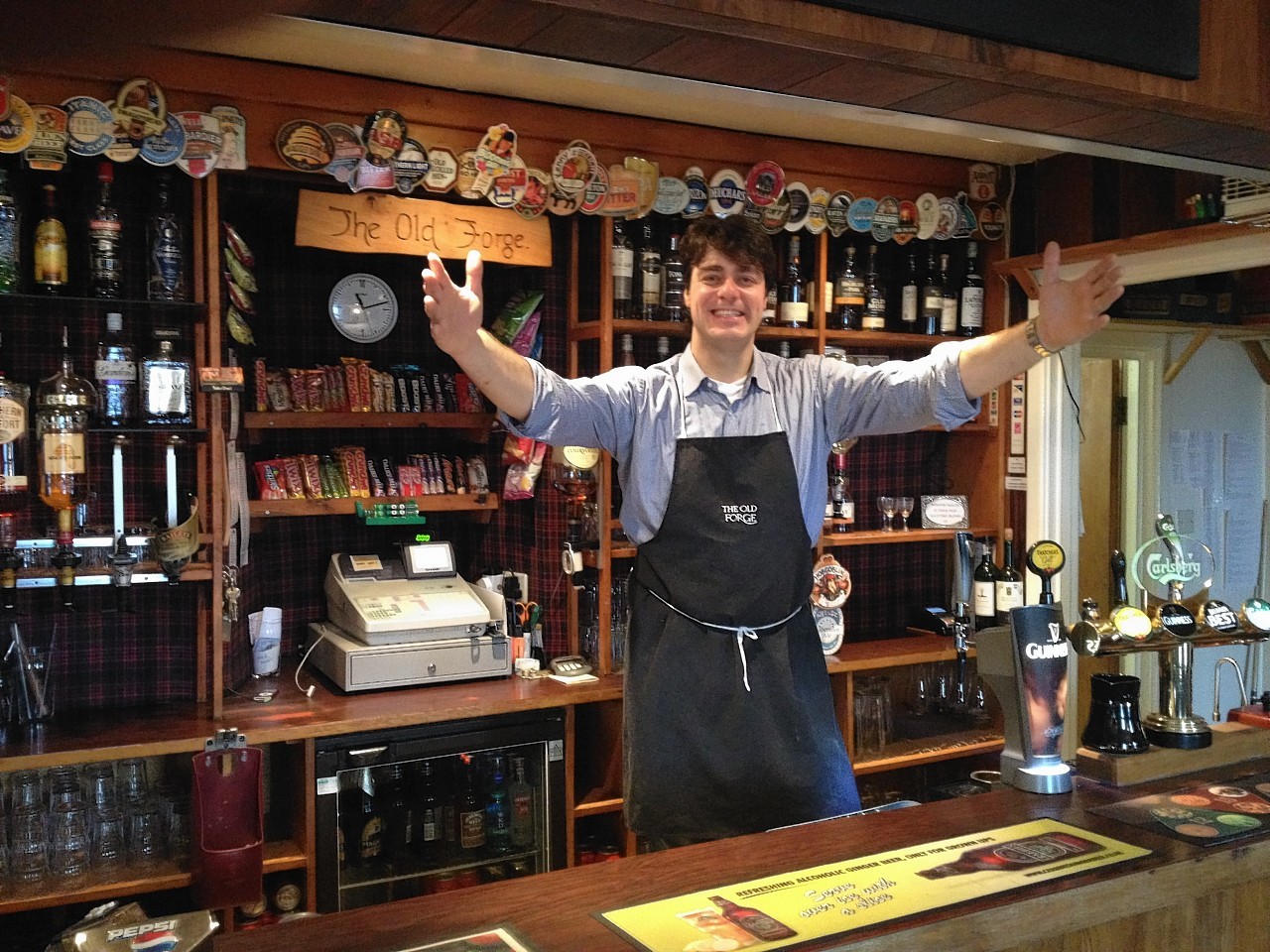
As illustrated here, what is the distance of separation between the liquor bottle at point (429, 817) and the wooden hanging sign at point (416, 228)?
158 cm

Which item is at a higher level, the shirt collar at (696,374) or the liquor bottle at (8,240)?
the liquor bottle at (8,240)

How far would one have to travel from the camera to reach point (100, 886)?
2.86m

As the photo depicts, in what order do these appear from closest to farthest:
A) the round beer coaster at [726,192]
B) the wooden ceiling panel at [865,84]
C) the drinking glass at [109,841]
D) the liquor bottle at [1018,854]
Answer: the wooden ceiling panel at [865,84] < the liquor bottle at [1018,854] < the drinking glass at [109,841] < the round beer coaster at [726,192]

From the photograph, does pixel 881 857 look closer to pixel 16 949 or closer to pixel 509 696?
pixel 509 696

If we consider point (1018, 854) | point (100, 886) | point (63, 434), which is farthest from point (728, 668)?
point (63, 434)

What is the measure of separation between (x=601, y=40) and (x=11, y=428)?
7.62 feet

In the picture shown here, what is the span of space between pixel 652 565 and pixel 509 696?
98 cm

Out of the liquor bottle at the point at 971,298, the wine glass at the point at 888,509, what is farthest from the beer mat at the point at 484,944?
the liquor bottle at the point at 971,298

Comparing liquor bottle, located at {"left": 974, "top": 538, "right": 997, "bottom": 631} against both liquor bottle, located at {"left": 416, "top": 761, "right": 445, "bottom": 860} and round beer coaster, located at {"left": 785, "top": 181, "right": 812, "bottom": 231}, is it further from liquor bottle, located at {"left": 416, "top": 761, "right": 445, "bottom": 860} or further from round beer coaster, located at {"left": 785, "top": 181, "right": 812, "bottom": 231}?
liquor bottle, located at {"left": 416, "top": 761, "right": 445, "bottom": 860}

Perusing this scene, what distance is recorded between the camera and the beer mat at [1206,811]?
184 centimetres

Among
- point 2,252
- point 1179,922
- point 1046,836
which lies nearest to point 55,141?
point 2,252

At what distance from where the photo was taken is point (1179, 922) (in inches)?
68.6

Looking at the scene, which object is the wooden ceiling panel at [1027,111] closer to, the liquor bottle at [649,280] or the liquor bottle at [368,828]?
the liquor bottle at [649,280]

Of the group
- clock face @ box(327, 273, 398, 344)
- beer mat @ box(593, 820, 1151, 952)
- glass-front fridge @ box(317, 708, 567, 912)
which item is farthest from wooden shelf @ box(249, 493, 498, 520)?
beer mat @ box(593, 820, 1151, 952)
